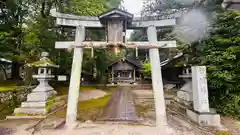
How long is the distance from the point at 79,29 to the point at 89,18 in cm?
52

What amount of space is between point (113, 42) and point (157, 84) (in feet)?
6.22

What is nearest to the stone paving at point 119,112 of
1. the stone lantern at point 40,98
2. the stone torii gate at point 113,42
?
the stone torii gate at point 113,42

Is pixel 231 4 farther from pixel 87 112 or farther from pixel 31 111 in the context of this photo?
pixel 31 111

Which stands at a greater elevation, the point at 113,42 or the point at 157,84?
the point at 113,42

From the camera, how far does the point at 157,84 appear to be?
437cm

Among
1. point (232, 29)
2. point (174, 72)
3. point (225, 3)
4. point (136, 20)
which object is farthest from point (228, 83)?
point (174, 72)

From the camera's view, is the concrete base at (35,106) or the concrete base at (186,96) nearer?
the concrete base at (35,106)

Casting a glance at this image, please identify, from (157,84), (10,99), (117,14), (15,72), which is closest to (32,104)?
(10,99)

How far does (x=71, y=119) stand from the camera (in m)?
4.31

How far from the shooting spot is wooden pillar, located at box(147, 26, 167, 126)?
4.20 meters

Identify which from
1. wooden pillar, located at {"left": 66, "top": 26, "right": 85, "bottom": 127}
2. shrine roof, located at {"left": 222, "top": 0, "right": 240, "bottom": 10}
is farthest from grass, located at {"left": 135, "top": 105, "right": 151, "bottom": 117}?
shrine roof, located at {"left": 222, "top": 0, "right": 240, "bottom": 10}

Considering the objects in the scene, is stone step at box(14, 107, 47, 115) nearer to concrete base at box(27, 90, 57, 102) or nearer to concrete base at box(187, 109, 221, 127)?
concrete base at box(27, 90, 57, 102)

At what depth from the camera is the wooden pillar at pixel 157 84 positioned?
4.20 m

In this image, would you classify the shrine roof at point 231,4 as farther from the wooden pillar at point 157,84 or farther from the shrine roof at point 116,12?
the shrine roof at point 116,12
